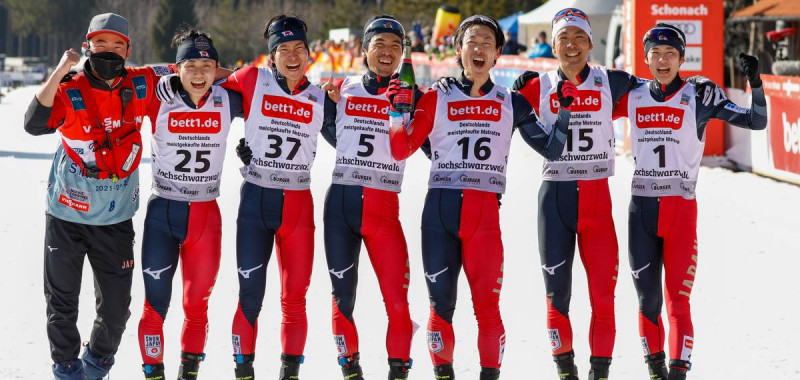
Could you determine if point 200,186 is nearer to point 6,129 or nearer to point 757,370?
point 757,370

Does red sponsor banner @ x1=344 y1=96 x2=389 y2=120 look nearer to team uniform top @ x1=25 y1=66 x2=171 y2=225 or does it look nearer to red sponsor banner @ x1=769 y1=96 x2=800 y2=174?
team uniform top @ x1=25 y1=66 x2=171 y2=225

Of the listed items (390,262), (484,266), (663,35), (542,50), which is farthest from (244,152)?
(542,50)

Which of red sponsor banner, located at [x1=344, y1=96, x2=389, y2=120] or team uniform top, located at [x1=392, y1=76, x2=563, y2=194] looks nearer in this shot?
team uniform top, located at [x1=392, y1=76, x2=563, y2=194]

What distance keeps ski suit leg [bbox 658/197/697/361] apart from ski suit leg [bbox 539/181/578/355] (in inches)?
19.7

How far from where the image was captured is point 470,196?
6.08 metres

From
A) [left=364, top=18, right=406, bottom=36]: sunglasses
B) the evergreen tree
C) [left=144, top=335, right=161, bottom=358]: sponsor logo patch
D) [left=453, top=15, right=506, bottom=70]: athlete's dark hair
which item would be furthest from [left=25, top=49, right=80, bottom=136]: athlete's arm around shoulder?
the evergreen tree

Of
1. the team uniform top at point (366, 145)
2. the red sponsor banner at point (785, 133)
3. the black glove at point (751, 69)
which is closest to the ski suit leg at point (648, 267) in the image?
the black glove at point (751, 69)

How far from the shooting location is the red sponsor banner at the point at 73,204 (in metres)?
5.99

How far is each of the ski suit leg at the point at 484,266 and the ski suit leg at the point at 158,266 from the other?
152 centimetres

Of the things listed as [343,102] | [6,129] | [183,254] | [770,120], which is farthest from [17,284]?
[6,129]

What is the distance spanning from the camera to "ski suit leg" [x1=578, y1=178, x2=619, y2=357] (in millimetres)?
6113

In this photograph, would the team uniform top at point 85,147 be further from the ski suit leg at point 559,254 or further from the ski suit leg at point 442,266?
the ski suit leg at point 559,254

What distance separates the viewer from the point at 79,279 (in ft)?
19.8

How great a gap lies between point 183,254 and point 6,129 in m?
21.9
